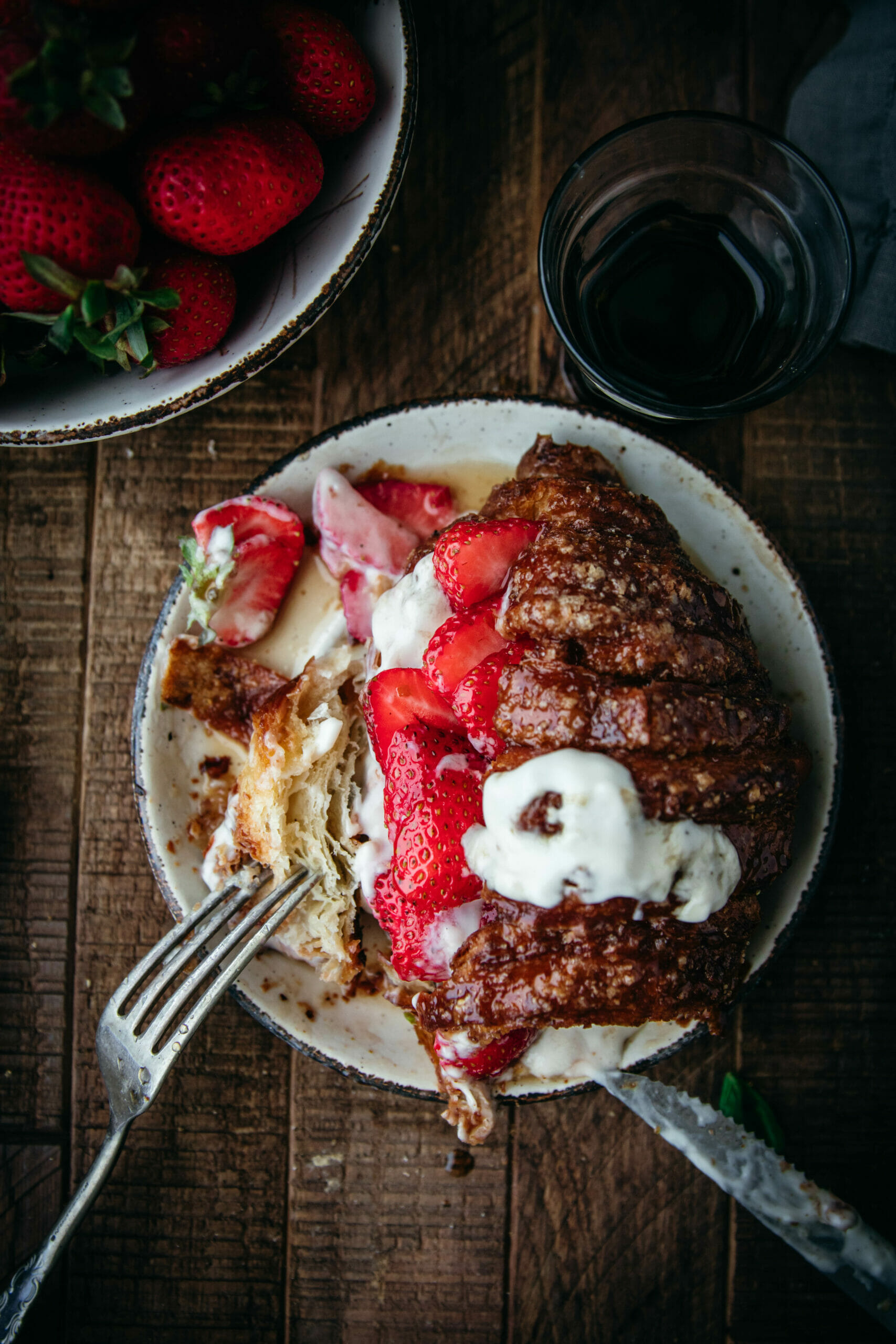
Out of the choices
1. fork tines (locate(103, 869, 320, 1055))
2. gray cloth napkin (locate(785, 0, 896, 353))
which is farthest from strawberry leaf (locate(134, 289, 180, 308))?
gray cloth napkin (locate(785, 0, 896, 353))

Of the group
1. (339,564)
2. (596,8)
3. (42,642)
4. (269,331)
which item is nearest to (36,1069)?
(42,642)

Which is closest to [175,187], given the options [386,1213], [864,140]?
[864,140]

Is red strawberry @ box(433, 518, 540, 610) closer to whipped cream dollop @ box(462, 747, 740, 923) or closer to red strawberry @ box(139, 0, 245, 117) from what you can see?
whipped cream dollop @ box(462, 747, 740, 923)

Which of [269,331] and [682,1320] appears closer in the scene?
[269,331]

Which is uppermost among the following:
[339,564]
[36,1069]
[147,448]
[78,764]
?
[147,448]

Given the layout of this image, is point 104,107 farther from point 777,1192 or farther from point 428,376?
point 777,1192

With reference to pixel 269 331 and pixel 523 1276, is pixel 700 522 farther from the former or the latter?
pixel 523 1276
